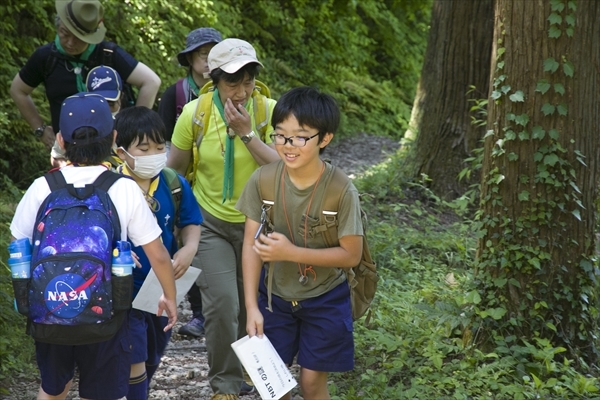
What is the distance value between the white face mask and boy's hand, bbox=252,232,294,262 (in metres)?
0.74

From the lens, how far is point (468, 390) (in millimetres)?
4852

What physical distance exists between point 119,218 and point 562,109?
289 centimetres

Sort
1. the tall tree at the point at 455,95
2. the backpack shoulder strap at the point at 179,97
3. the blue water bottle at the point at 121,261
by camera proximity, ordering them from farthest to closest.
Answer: the tall tree at the point at 455,95
the backpack shoulder strap at the point at 179,97
the blue water bottle at the point at 121,261

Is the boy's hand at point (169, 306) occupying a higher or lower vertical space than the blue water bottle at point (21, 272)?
lower

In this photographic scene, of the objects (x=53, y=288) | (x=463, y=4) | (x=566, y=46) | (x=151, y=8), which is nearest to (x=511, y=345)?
(x=566, y=46)

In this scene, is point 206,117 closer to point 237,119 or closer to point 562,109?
point 237,119

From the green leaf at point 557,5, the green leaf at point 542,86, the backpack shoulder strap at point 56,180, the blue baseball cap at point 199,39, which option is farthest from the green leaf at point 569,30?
the backpack shoulder strap at point 56,180

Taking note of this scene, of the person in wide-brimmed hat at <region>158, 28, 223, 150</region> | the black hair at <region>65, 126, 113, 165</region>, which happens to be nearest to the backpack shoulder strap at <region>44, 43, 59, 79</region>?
the person in wide-brimmed hat at <region>158, 28, 223, 150</region>

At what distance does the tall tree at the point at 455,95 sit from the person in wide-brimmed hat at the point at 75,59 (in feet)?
15.4

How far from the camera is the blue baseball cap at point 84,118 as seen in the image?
134 inches

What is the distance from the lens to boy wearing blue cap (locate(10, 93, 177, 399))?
3373mm

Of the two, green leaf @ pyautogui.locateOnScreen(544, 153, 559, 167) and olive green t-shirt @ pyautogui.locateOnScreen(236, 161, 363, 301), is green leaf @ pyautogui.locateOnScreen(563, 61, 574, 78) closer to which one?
green leaf @ pyautogui.locateOnScreen(544, 153, 559, 167)

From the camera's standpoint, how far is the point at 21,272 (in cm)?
327

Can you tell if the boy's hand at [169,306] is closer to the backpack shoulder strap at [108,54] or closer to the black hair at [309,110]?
the black hair at [309,110]
